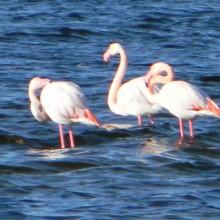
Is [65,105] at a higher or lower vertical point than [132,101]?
higher

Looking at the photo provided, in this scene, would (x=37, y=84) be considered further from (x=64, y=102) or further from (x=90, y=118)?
(x=90, y=118)

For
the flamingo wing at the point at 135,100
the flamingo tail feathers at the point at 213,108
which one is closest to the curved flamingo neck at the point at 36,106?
the flamingo wing at the point at 135,100

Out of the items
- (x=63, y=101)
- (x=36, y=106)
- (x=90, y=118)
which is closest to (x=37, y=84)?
(x=36, y=106)

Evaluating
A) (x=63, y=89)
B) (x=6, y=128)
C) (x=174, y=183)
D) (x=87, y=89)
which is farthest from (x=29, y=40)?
(x=174, y=183)

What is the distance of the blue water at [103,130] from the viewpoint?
9.12 meters

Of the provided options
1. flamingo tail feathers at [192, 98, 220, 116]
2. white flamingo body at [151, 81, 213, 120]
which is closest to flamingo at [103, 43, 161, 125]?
→ white flamingo body at [151, 81, 213, 120]

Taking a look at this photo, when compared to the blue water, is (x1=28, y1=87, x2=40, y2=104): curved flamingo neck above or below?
above

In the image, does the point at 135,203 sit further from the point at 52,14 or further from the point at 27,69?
the point at 52,14

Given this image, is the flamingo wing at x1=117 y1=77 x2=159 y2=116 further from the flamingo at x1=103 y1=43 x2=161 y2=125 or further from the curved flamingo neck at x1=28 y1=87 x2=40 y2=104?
the curved flamingo neck at x1=28 y1=87 x2=40 y2=104

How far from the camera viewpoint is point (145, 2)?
23938 millimetres

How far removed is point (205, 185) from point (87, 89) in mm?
5601

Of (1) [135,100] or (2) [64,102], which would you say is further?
(1) [135,100]

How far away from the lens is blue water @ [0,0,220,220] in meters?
9.12

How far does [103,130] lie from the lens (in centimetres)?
1245
